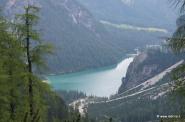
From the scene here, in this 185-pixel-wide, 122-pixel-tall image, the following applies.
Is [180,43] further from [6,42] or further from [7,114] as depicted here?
[6,42]

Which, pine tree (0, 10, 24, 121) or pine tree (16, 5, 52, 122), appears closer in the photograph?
pine tree (0, 10, 24, 121)

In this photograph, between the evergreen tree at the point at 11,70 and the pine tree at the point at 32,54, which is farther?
the pine tree at the point at 32,54

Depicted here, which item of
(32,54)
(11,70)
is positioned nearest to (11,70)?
(11,70)

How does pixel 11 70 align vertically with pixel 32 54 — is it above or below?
below

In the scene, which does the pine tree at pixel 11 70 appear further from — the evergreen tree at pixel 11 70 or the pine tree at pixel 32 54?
the pine tree at pixel 32 54

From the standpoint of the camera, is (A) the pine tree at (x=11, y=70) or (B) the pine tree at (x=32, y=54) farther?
(B) the pine tree at (x=32, y=54)

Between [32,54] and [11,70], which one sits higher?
[32,54]

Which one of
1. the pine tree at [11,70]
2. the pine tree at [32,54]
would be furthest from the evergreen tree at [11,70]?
the pine tree at [32,54]

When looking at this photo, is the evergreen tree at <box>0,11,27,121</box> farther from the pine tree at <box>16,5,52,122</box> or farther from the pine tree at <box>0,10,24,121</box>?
the pine tree at <box>16,5,52,122</box>

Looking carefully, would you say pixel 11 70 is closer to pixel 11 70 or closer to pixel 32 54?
pixel 11 70

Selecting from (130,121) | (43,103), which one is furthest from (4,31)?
(130,121)

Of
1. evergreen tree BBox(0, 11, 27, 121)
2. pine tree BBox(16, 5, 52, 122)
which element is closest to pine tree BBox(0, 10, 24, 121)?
evergreen tree BBox(0, 11, 27, 121)
